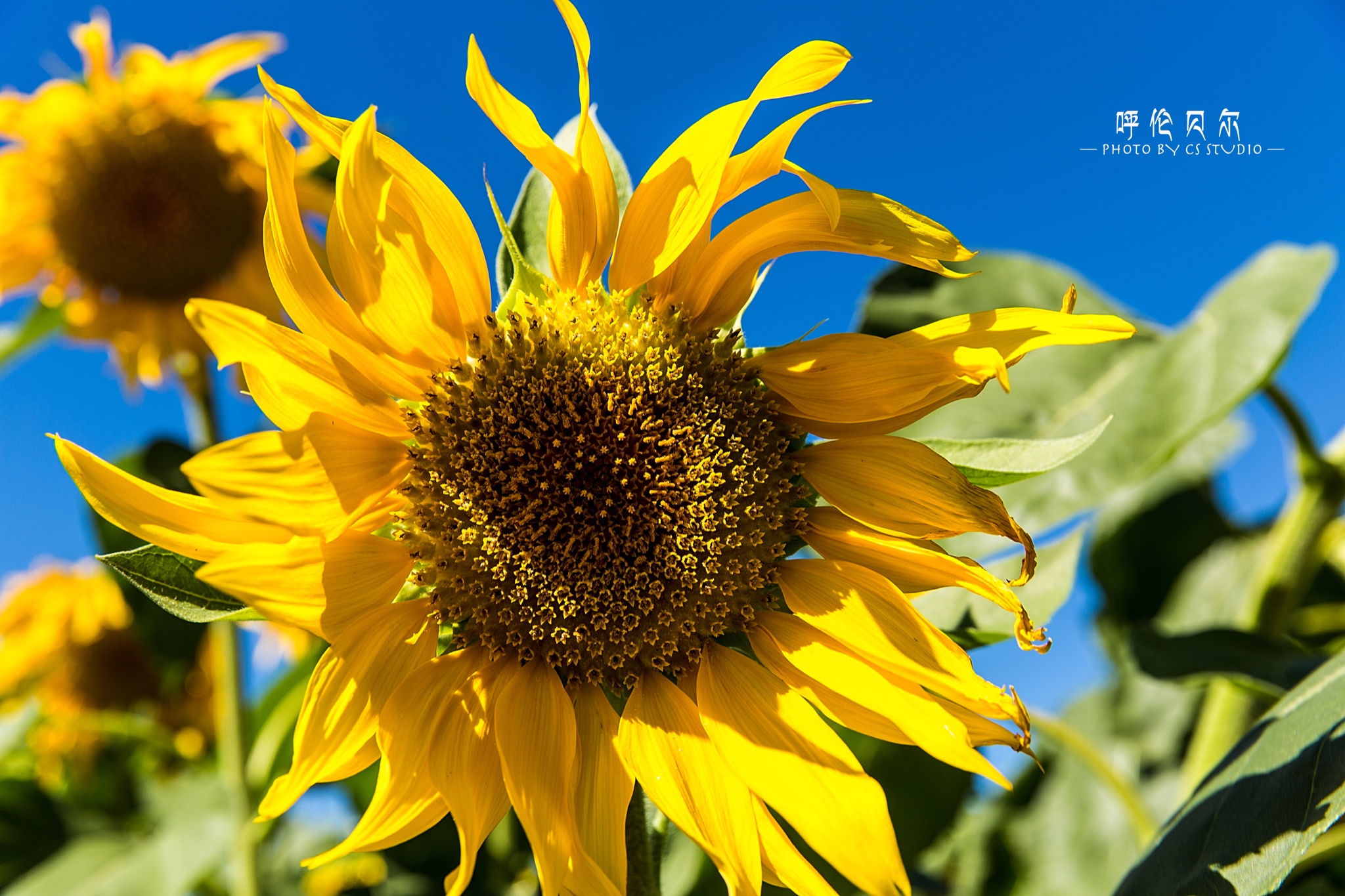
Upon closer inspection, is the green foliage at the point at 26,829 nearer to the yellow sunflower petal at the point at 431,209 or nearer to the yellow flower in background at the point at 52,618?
the yellow flower in background at the point at 52,618

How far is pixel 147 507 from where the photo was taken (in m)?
1.08

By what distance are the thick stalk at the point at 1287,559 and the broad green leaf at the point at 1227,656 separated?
0.21 meters

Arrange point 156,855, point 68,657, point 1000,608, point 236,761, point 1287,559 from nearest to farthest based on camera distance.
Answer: point 1000,608
point 1287,559
point 236,761
point 156,855
point 68,657

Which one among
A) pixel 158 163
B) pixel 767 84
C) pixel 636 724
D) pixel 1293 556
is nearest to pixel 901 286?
pixel 1293 556

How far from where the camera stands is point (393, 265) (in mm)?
1194

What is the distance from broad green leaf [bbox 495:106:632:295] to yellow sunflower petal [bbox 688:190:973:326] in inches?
6.7

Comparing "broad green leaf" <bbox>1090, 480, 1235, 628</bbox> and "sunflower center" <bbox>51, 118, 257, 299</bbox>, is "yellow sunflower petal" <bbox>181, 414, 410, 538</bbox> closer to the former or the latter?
"sunflower center" <bbox>51, 118, 257, 299</bbox>

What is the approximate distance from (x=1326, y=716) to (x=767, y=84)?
Result: 947 mm

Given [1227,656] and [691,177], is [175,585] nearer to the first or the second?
[691,177]

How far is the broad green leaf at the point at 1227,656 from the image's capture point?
64.7 inches

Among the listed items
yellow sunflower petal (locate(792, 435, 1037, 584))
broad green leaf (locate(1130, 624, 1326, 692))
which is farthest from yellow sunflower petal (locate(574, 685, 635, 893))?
broad green leaf (locate(1130, 624, 1326, 692))

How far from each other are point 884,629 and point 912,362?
1.03 ft

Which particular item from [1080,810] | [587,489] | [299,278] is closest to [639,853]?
[587,489]

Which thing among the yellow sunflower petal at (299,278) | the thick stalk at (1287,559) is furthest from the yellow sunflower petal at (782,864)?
the thick stalk at (1287,559)
